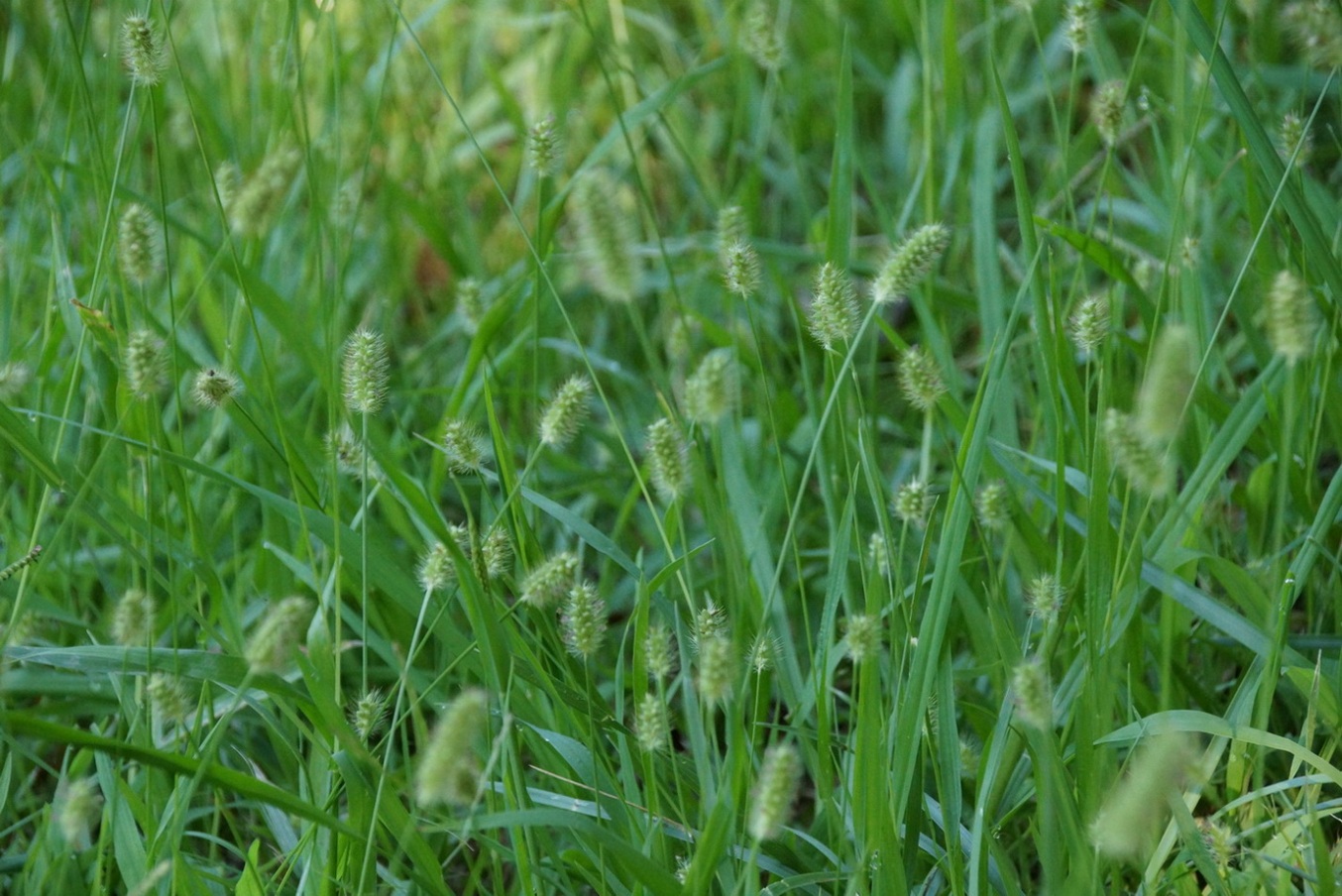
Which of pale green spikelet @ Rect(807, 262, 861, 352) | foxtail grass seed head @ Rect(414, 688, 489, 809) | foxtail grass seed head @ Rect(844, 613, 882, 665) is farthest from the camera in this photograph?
pale green spikelet @ Rect(807, 262, 861, 352)

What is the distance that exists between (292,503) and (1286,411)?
4.28 feet

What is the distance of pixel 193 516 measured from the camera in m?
1.50

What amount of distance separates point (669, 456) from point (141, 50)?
74 cm

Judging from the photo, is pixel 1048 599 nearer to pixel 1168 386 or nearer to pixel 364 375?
pixel 1168 386

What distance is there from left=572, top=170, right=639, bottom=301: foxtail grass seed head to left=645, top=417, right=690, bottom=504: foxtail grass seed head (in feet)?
0.50

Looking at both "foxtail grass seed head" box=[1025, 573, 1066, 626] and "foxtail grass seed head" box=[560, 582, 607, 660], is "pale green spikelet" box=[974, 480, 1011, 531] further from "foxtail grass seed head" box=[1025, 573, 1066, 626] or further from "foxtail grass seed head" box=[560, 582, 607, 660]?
"foxtail grass seed head" box=[560, 582, 607, 660]

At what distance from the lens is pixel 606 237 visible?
4.18 feet

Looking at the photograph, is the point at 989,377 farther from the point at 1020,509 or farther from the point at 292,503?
the point at 292,503

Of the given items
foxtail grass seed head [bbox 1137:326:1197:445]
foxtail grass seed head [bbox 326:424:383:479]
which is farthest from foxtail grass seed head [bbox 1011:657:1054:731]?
foxtail grass seed head [bbox 326:424:383:479]

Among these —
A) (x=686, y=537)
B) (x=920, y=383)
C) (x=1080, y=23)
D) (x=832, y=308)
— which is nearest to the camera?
(x=832, y=308)

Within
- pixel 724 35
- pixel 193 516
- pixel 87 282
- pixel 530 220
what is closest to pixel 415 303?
pixel 530 220

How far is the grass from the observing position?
4.12ft

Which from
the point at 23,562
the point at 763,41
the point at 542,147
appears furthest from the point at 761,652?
the point at 763,41

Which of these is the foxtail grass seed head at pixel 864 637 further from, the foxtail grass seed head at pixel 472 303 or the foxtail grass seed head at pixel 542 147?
the foxtail grass seed head at pixel 472 303
